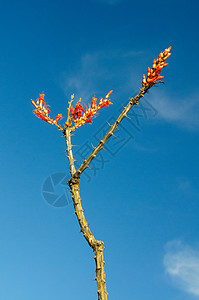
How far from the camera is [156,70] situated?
7.82 meters

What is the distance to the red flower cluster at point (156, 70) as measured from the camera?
773cm

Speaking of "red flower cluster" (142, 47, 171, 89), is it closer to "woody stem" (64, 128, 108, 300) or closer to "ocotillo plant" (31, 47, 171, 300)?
"ocotillo plant" (31, 47, 171, 300)

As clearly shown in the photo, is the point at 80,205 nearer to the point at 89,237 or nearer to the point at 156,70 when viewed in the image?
the point at 89,237

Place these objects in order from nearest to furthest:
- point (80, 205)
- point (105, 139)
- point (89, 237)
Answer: point (89, 237)
point (80, 205)
point (105, 139)

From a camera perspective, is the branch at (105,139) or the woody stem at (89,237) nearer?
the woody stem at (89,237)

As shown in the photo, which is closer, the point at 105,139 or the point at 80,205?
the point at 80,205

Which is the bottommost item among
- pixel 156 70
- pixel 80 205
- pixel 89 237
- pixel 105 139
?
pixel 89 237

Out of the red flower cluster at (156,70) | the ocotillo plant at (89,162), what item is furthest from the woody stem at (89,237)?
the red flower cluster at (156,70)

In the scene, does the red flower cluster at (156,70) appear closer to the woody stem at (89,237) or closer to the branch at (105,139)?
the branch at (105,139)

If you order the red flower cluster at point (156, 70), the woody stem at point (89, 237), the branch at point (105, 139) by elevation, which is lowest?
the woody stem at point (89, 237)

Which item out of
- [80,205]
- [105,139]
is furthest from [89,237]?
[105,139]

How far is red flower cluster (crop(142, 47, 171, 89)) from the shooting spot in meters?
7.73

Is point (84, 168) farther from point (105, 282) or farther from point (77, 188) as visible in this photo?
point (105, 282)

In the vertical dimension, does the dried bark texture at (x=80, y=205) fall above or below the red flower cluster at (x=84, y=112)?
below
